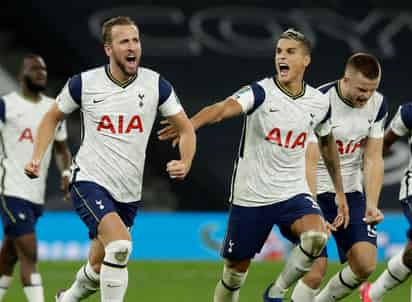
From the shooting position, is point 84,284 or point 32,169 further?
point 84,284

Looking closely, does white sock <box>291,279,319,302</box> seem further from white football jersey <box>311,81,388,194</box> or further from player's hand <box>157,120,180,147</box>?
player's hand <box>157,120,180,147</box>

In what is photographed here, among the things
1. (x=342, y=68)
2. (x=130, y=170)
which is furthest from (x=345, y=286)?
(x=342, y=68)

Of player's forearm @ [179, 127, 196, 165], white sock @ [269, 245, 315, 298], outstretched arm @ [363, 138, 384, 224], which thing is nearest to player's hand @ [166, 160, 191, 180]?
player's forearm @ [179, 127, 196, 165]

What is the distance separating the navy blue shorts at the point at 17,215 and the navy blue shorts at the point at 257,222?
218cm

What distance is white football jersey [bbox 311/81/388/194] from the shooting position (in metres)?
9.13

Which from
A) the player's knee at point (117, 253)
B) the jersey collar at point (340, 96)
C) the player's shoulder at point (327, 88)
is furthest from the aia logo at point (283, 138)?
the player's knee at point (117, 253)

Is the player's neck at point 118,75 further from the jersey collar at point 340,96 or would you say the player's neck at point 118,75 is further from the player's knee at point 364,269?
the player's knee at point 364,269

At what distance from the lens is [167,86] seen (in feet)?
27.4

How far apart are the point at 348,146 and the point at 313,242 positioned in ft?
4.10

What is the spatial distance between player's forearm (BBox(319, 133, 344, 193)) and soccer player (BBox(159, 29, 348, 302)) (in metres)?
0.19

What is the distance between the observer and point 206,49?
21.3m

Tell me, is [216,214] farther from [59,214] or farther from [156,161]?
[156,161]

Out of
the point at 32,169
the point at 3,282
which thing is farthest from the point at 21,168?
the point at 32,169

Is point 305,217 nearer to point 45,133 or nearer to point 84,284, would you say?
point 84,284
